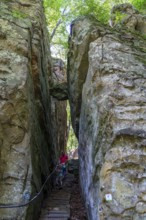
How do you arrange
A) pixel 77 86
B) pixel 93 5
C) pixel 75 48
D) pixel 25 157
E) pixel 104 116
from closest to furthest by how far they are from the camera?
pixel 104 116, pixel 25 157, pixel 75 48, pixel 77 86, pixel 93 5

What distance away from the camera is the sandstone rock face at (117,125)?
4.79 metres

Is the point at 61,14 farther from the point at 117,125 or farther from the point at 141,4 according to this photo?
the point at 117,125

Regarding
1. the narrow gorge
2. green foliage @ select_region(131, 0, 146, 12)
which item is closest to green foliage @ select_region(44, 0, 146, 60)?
green foliage @ select_region(131, 0, 146, 12)

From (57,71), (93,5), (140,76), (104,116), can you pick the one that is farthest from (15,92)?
(57,71)

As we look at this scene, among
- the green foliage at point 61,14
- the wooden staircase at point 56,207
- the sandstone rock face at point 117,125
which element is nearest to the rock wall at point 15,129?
the wooden staircase at point 56,207

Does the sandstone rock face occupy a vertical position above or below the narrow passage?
above

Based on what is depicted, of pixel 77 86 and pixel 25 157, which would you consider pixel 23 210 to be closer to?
pixel 25 157

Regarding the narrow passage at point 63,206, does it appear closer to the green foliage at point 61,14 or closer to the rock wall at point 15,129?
the rock wall at point 15,129

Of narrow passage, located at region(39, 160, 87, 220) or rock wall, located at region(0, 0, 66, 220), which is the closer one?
rock wall, located at region(0, 0, 66, 220)

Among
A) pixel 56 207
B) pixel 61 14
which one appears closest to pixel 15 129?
pixel 56 207

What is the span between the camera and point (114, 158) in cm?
510

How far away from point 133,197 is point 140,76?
10.4 ft

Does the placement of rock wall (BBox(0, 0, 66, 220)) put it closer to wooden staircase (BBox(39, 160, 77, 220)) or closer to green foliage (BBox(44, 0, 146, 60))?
wooden staircase (BBox(39, 160, 77, 220))

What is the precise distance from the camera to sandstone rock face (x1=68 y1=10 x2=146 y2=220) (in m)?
4.79
